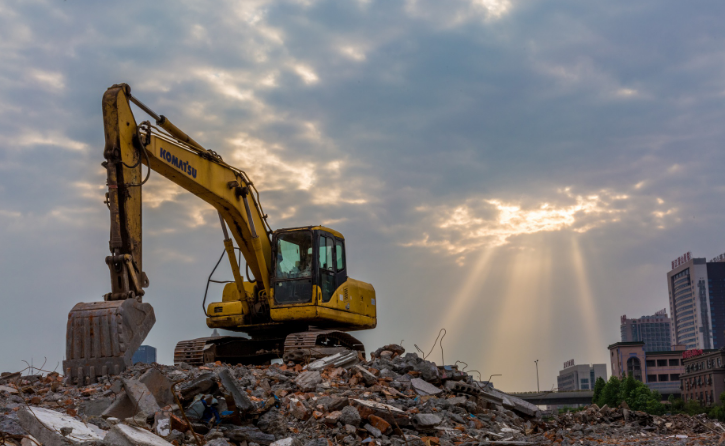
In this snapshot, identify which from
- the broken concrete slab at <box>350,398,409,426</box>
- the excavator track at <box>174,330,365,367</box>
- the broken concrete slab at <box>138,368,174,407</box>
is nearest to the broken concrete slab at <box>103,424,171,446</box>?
the broken concrete slab at <box>138,368,174,407</box>

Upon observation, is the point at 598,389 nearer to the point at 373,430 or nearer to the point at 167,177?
the point at 167,177

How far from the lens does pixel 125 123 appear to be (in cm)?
1146

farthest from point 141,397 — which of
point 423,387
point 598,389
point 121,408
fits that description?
point 598,389

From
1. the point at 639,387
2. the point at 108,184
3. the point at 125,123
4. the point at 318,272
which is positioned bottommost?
the point at 639,387

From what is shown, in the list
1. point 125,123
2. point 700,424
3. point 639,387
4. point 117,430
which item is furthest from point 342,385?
point 639,387

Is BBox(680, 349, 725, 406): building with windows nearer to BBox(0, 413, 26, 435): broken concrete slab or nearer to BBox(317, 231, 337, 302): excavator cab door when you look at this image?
BBox(317, 231, 337, 302): excavator cab door

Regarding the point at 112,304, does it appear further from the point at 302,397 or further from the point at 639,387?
the point at 639,387

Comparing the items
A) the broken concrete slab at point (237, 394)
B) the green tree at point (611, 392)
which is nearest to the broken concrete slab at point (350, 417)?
the broken concrete slab at point (237, 394)

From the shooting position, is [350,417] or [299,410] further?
[299,410]

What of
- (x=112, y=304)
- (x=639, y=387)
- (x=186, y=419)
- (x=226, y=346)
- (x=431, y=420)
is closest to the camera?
(x=186, y=419)

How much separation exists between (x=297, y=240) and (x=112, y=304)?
210 inches

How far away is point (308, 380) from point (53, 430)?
15.2 ft

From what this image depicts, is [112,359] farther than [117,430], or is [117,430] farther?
[112,359]

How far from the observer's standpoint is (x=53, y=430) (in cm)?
685
